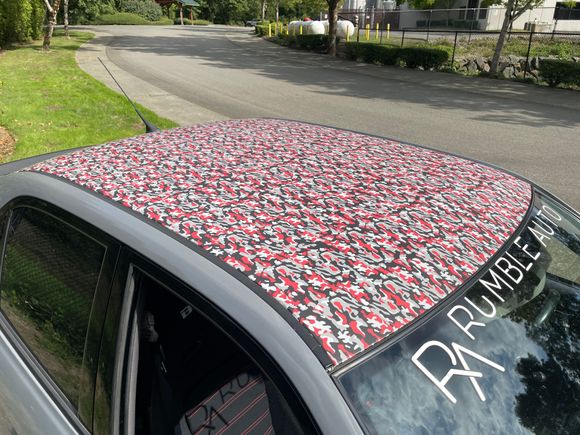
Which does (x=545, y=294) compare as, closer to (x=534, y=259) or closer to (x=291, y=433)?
(x=534, y=259)

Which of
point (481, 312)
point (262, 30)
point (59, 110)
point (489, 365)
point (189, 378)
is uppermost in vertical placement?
point (262, 30)

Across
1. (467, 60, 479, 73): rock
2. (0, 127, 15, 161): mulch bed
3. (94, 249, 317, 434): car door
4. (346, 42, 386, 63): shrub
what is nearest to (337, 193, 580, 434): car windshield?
(94, 249, 317, 434): car door

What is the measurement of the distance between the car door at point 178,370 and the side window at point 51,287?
0.19m

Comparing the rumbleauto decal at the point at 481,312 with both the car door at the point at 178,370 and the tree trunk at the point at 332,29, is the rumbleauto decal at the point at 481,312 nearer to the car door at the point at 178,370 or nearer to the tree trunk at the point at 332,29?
the car door at the point at 178,370

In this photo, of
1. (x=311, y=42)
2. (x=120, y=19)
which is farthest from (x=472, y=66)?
(x=120, y=19)

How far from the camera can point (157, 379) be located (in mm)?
1646

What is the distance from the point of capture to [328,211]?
1.56 m

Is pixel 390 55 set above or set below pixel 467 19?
below

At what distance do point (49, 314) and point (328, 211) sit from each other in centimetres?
108

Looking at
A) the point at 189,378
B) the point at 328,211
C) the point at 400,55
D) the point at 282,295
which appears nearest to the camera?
the point at 282,295

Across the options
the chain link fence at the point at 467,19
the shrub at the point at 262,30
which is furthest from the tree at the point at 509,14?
the shrub at the point at 262,30

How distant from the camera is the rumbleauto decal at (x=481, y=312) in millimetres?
1204

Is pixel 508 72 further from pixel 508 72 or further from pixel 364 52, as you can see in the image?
pixel 364 52

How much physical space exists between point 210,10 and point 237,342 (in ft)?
257
